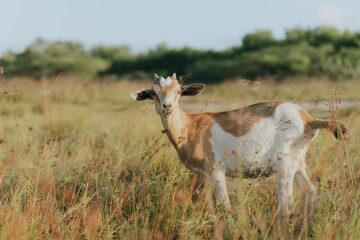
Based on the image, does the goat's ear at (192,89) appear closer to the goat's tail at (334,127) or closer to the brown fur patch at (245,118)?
the brown fur patch at (245,118)

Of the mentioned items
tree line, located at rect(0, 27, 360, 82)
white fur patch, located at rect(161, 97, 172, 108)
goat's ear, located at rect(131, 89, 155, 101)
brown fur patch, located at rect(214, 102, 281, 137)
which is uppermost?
goat's ear, located at rect(131, 89, 155, 101)

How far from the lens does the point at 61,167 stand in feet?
15.4

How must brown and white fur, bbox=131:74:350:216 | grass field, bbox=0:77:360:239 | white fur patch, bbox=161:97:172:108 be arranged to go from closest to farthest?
grass field, bbox=0:77:360:239 → white fur patch, bbox=161:97:172:108 → brown and white fur, bbox=131:74:350:216

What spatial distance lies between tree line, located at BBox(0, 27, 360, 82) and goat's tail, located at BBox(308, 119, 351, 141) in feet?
47.6

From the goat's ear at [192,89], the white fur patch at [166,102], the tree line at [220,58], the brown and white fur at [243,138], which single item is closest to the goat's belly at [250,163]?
the brown and white fur at [243,138]

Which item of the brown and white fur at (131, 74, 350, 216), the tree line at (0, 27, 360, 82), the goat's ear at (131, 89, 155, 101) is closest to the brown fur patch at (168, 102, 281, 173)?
the brown and white fur at (131, 74, 350, 216)

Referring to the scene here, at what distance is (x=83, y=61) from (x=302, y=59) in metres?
19.1

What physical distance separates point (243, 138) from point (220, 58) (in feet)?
86.4

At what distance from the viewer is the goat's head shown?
10.8 ft

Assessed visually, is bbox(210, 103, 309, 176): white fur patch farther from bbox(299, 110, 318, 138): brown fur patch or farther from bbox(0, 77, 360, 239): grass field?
bbox(0, 77, 360, 239): grass field

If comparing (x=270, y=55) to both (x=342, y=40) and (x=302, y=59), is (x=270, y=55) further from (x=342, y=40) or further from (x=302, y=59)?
(x=342, y=40)

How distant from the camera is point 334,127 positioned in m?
3.35

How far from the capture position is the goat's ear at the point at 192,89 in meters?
3.55

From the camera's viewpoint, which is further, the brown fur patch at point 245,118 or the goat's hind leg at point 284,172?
the brown fur patch at point 245,118
